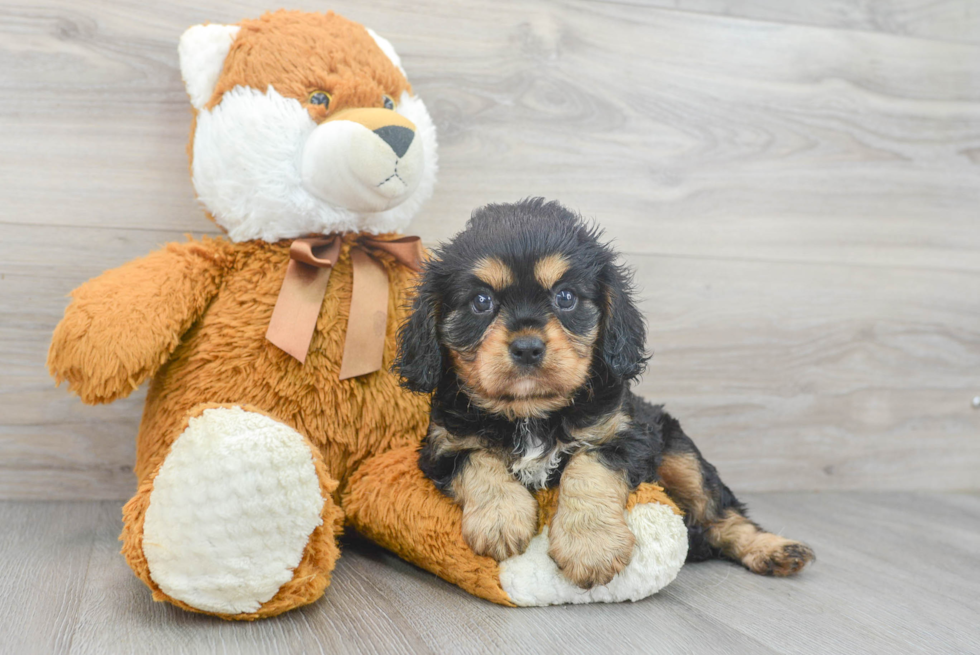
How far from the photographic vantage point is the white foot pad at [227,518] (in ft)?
4.23

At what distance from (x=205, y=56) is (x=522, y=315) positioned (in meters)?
0.99

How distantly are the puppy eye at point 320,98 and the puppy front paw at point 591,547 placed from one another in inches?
41.1

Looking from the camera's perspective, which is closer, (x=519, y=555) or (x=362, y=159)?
(x=519, y=555)

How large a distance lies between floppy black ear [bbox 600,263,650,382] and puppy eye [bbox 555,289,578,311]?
85mm

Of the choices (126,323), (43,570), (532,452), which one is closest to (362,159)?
(126,323)

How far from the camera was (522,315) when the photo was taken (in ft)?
4.57

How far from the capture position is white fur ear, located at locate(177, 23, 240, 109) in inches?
68.3

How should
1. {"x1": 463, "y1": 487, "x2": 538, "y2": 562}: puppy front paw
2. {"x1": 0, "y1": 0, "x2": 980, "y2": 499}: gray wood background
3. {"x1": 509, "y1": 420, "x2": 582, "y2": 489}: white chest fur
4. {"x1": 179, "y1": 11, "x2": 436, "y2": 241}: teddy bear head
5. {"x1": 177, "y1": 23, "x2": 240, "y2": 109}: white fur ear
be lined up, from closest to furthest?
1. {"x1": 463, "y1": 487, "x2": 538, "y2": 562}: puppy front paw
2. {"x1": 509, "y1": 420, "x2": 582, "y2": 489}: white chest fur
3. {"x1": 179, "y1": 11, "x2": 436, "y2": 241}: teddy bear head
4. {"x1": 177, "y1": 23, "x2": 240, "y2": 109}: white fur ear
5. {"x1": 0, "y1": 0, "x2": 980, "y2": 499}: gray wood background

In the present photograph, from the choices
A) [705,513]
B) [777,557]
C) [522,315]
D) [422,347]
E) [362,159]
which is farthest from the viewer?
[705,513]

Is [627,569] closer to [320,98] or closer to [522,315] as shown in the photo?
[522,315]

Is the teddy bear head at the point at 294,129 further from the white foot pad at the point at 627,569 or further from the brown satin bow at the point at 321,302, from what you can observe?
the white foot pad at the point at 627,569

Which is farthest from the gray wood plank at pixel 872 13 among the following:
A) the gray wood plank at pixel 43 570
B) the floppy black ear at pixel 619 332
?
the gray wood plank at pixel 43 570

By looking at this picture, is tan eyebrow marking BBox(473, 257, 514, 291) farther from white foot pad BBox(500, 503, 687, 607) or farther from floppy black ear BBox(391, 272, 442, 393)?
white foot pad BBox(500, 503, 687, 607)

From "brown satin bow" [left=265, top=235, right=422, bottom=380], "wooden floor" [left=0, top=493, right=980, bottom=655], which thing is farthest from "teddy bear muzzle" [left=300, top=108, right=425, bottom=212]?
"wooden floor" [left=0, top=493, right=980, bottom=655]
